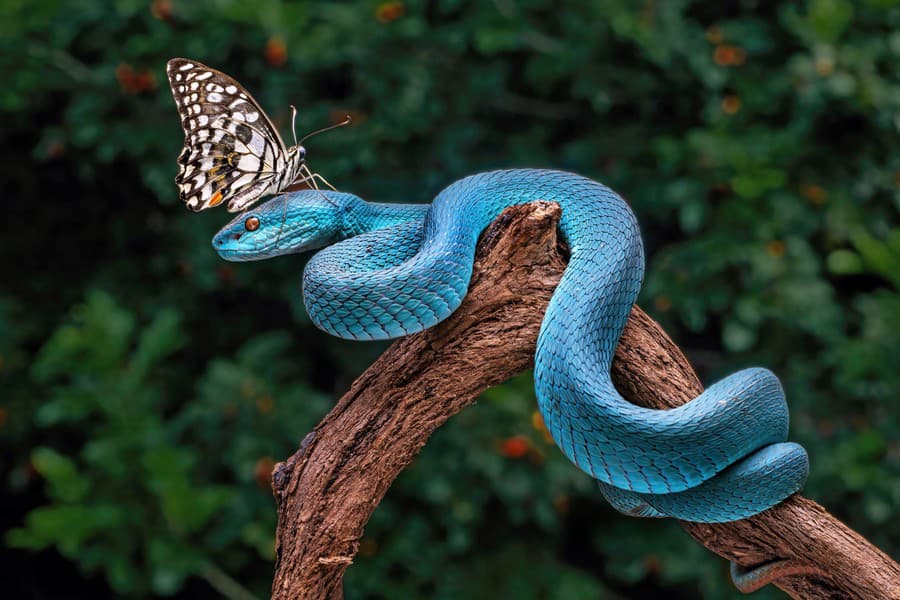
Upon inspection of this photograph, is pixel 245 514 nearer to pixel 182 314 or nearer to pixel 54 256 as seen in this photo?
pixel 182 314

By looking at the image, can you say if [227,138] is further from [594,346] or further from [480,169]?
[480,169]

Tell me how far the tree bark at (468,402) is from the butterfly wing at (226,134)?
23.7 inches

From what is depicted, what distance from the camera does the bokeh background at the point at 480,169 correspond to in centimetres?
455

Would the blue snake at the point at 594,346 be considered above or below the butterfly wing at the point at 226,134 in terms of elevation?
below

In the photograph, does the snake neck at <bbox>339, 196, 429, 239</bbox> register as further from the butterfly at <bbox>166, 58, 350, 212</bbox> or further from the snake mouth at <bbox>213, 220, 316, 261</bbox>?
the butterfly at <bbox>166, 58, 350, 212</bbox>

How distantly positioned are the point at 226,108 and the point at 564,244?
997mm

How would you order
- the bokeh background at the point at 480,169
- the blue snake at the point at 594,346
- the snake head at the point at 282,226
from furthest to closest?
the bokeh background at the point at 480,169 → the snake head at the point at 282,226 → the blue snake at the point at 594,346

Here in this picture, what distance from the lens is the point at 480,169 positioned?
16.6 feet

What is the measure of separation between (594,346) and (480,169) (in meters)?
2.84

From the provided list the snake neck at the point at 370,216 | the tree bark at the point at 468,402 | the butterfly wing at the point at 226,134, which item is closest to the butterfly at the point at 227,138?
the butterfly wing at the point at 226,134

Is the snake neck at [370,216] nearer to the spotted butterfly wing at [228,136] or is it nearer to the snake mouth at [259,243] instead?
the snake mouth at [259,243]

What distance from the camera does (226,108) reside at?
2672mm

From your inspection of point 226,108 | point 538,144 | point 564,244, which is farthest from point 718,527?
point 538,144

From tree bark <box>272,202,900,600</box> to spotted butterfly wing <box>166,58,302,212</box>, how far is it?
59 cm
